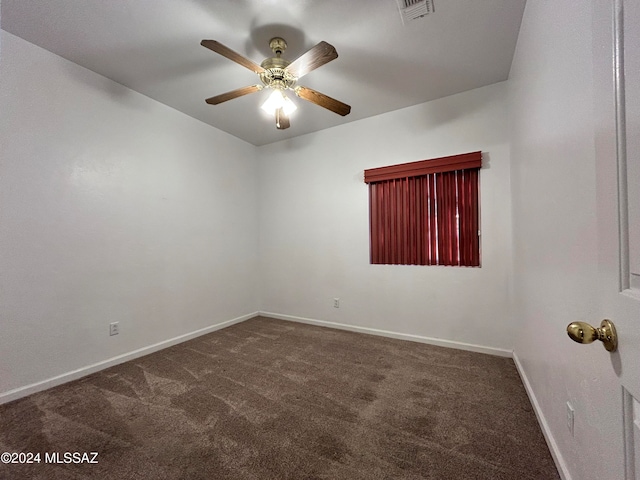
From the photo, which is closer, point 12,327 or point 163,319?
point 12,327

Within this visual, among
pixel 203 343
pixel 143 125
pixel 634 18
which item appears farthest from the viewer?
pixel 203 343

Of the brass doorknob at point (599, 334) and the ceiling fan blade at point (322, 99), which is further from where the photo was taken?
the ceiling fan blade at point (322, 99)

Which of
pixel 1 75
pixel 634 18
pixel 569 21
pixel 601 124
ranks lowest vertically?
pixel 601 124

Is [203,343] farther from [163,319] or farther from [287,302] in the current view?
[287,302]

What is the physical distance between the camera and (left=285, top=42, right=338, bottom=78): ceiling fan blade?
1.62 meters

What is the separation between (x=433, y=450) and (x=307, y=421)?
0.76m

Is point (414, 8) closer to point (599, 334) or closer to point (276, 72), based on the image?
point (276, 72)

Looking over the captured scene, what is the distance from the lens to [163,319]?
2.91 metres

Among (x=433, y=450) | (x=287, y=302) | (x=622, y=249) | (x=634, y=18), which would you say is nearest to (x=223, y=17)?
(x=634, y=18)

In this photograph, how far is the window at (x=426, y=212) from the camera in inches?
107

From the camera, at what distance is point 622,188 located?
0.52 meters

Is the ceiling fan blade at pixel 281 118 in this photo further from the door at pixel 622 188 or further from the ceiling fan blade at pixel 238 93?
the door at pixel 622 188

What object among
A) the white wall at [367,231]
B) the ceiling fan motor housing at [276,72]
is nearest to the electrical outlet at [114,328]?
the white wall at [367,231]

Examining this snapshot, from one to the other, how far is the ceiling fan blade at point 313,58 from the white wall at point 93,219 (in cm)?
194
